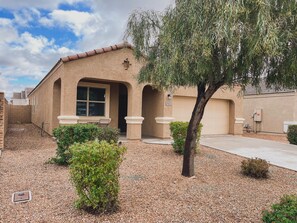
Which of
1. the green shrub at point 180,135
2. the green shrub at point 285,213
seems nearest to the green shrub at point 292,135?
the green shrub at point 180,135

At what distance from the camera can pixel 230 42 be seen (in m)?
4.53

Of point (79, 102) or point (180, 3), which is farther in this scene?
point (79, 102)

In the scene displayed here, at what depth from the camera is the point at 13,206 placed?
4422 millimetres

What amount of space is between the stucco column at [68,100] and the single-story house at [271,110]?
13947 millimetres

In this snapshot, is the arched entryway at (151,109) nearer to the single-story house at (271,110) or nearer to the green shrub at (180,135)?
the green shrub at (180,135)

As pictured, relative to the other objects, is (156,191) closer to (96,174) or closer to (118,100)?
(96,174)

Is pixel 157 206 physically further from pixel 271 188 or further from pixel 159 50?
pixel 159 50

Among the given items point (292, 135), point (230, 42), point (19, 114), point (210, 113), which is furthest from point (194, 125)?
point (19, 114)

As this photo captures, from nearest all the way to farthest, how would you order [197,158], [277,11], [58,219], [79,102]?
[58,219] < [277,11] < [197,158] < [79,102]

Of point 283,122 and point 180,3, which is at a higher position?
point 180,3

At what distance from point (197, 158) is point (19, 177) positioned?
18.9ft

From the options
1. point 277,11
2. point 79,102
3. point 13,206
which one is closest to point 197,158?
point 277,11

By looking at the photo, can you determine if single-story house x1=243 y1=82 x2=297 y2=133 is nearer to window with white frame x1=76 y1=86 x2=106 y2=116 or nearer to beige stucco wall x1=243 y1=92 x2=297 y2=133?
beige stucco wall x1=243 y1=92 x2=297 y2=133

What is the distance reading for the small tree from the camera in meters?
4.38
